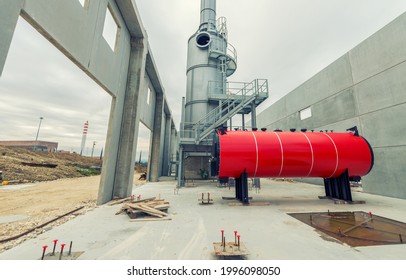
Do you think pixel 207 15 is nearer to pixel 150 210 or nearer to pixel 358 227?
pixel 150 210

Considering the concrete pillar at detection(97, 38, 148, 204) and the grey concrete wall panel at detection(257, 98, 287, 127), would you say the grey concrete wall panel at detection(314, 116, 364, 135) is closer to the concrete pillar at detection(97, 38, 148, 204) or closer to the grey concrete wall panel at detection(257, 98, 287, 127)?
the grey concrete wall panel at detection(257, 98, 287, 127)

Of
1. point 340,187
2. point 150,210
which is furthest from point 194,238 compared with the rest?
point 340,187

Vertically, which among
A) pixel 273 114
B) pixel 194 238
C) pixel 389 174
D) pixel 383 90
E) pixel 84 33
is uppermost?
pixel 273 114

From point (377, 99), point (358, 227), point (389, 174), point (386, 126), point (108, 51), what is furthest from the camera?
point (377, 99)

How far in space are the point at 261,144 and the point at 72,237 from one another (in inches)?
317

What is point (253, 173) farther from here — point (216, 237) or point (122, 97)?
point (122, 97)

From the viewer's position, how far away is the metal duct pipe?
20656mm

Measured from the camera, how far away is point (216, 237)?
15.2ft

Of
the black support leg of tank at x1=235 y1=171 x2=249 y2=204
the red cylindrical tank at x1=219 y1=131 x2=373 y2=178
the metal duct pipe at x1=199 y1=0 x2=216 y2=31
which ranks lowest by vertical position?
the black support leg of tank at x1=235 y1=171 x2=249 y2=204

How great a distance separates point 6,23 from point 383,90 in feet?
57.2

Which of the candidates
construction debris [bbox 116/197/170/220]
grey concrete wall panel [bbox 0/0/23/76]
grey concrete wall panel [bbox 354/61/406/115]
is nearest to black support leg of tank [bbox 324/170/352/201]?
grey concrete wall panel [bbox 354/61/406/115]

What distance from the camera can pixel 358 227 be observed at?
217 inches

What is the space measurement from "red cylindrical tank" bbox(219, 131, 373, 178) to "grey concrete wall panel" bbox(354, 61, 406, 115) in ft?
12.9
